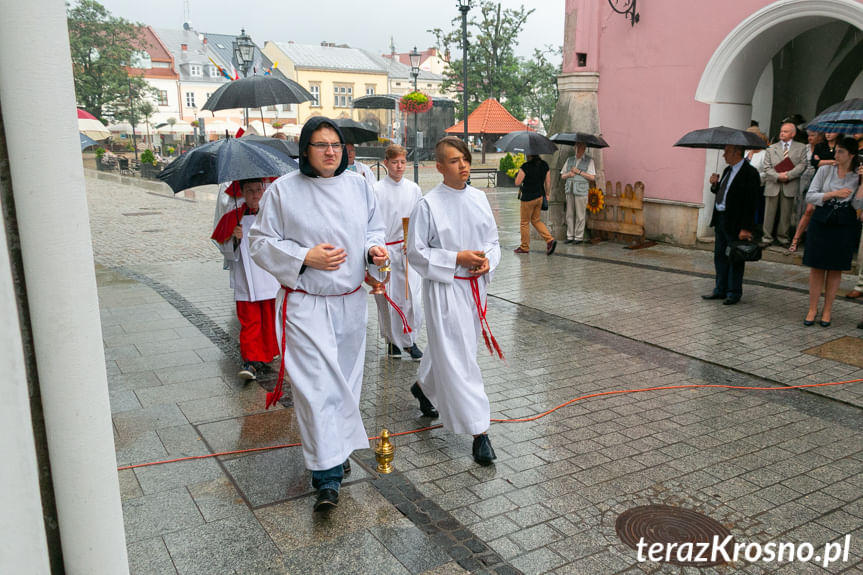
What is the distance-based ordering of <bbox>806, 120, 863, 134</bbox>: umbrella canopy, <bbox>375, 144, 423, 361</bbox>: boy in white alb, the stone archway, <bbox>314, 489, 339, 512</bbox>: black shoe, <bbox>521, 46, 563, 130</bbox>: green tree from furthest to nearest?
<bbox>521, 46, 563, 130</bbox>: green tree
the stone archway
<bbox>806, 120, 863, 134</bbox>: umbrella canopy
<bbox>375, 144, 423, 361</bbox>: boy in white alb
<bbox>314, 489, 339, 512</bbox>: black shoe

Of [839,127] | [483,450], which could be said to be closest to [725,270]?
[839,127]

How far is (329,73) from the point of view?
68000 mm

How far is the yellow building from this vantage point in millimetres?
66688

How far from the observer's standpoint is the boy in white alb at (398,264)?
652cm

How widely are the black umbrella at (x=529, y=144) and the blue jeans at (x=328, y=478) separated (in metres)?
8.64

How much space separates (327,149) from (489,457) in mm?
2088

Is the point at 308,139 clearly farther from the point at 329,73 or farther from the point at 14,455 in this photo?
the point at 329,73

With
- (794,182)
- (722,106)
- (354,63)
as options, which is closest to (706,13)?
(722,106)

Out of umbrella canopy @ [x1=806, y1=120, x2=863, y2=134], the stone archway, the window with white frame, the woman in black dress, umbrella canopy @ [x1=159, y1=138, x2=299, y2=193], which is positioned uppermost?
the window with white frame

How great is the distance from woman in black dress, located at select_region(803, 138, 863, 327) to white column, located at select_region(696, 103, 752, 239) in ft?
13.9

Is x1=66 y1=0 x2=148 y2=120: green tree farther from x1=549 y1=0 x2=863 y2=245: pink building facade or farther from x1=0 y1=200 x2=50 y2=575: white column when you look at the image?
x1=0 y1=200 x2=50 y2=575: white column

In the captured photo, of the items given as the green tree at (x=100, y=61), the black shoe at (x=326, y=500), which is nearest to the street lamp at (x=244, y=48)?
the black shoe at (x=326, y=500)

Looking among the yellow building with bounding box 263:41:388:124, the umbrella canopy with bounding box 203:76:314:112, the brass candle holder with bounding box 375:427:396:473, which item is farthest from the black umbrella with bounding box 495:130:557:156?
the yellow building with bounding box 263:41:388:124

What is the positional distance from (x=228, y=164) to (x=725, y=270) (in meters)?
5.97
